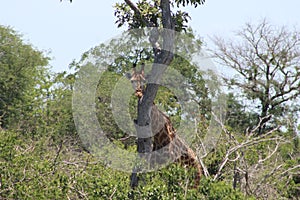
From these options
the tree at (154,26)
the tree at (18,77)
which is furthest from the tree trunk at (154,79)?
the tree at (18,77)

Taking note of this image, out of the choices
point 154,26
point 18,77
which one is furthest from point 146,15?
point 18,77

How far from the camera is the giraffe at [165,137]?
7.78 metres

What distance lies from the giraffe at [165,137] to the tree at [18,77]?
43.6 feet

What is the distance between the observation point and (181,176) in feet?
23.2

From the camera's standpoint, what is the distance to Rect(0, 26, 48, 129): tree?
2170 centimetres

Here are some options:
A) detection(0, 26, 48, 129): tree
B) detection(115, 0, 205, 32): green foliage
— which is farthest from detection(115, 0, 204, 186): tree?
detection(0, 26, 48, 129): tree

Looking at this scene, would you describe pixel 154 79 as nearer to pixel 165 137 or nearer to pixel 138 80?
pixel 138 80

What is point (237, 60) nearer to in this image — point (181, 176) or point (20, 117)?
point (20, 117)

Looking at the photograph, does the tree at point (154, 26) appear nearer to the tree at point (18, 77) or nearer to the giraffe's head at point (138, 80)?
the giraffe's head at point (138, 80)

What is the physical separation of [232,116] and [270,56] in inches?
104

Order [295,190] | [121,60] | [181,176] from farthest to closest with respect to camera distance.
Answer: [121,60]
[295,190]
[181,176]

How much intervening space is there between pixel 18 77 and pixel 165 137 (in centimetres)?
1575

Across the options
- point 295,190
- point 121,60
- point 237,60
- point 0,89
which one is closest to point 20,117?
point 0,89

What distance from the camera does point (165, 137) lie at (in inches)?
314
